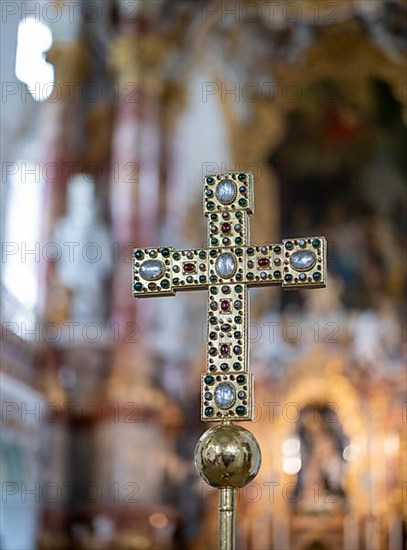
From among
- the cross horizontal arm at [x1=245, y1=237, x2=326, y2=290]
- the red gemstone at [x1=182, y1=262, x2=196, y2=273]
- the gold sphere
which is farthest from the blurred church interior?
the gold sphere

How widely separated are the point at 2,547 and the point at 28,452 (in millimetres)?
1363

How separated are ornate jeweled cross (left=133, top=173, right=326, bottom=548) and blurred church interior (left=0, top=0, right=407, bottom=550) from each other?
6513 millimetres

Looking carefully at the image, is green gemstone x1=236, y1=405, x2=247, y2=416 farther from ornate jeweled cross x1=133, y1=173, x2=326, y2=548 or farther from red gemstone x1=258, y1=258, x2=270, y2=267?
red gemstone x1=258, y1=258, x2=270, y2=267

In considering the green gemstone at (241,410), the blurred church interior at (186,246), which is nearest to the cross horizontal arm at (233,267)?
the green gemstone at (241,410)

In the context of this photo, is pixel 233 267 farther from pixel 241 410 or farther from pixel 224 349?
pixel 241 410

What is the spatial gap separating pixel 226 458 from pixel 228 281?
0.81m

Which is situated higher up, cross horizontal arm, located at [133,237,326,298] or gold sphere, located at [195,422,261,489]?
cross horizontal arm, located at [133,237,326,298]

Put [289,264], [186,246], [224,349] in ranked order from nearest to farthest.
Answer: [224,349] → [289,264] → [186,246]

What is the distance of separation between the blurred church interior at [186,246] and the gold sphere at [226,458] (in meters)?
6.92

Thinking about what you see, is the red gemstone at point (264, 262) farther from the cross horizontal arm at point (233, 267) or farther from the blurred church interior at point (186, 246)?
the blurred church interior at point (186, 246)

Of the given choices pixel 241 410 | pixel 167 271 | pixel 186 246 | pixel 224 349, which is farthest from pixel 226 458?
pixel 186 246

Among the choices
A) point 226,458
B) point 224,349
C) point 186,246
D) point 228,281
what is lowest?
point 226,458

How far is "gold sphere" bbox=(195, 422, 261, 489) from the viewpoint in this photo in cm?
438

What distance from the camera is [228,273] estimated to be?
478 centimetres
